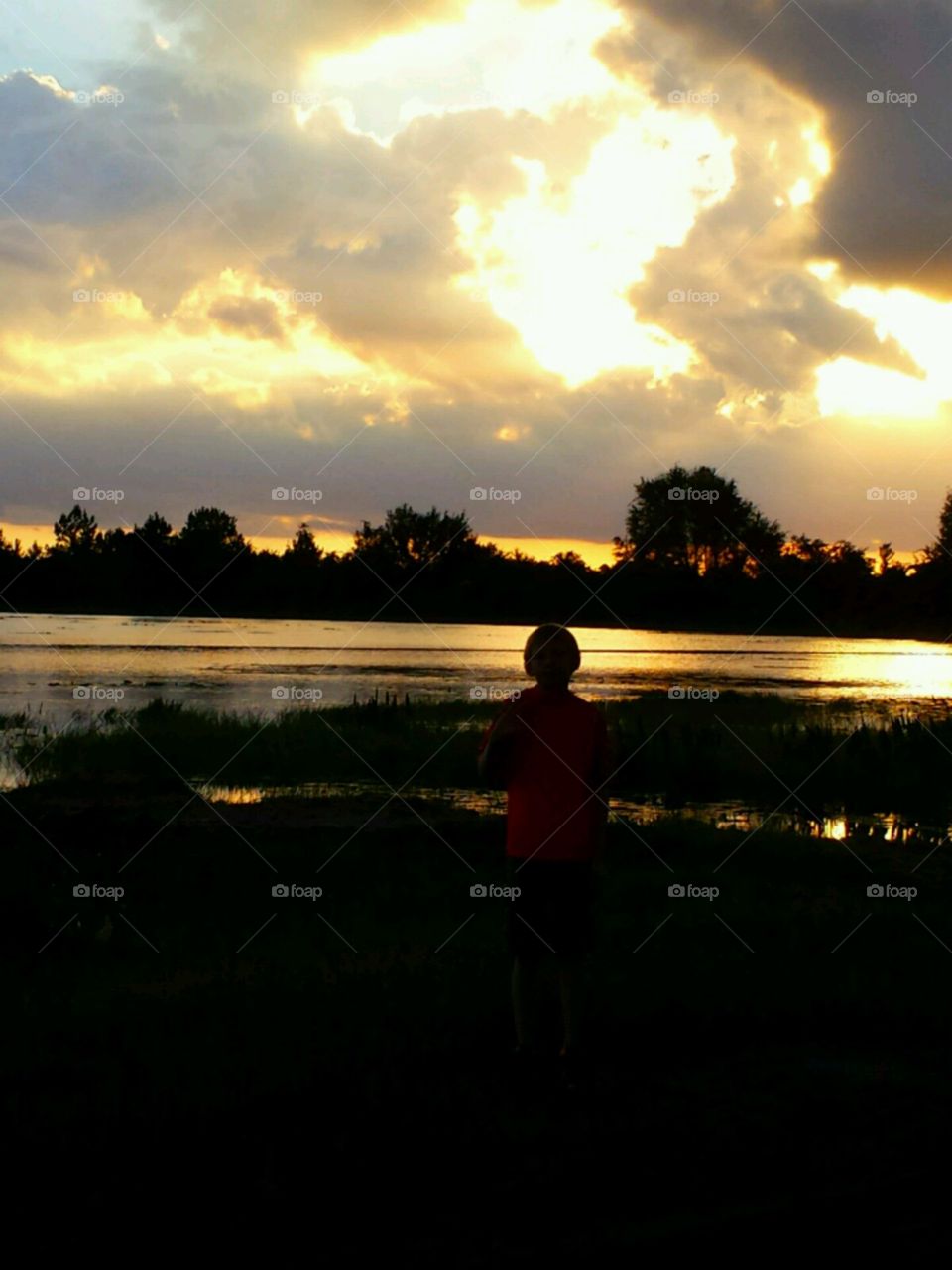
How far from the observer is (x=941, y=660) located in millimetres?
72438

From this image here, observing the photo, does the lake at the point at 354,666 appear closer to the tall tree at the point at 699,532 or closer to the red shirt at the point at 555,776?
the tall tree at the point at 699,532

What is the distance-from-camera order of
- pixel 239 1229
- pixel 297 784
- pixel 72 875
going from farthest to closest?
pixel 297 784, pixel 72 875, pixel 239 1229

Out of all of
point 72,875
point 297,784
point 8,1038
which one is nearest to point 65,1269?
point 8,1038

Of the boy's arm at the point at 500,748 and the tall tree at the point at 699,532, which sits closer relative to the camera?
the boy's arm at the point at 500,748

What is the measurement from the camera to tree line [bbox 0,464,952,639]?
91.6 meters

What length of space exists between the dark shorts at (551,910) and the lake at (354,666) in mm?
24781

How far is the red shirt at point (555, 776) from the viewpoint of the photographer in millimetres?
7070

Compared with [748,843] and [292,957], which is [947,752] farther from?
[292,957]

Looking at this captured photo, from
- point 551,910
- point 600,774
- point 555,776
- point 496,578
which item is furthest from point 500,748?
point 496,578

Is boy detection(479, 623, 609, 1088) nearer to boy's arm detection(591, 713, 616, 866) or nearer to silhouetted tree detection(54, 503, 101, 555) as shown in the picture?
boy's arm detection(591, 713, 616, 866)

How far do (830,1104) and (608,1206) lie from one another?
172 centimetres

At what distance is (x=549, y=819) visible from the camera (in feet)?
23.2

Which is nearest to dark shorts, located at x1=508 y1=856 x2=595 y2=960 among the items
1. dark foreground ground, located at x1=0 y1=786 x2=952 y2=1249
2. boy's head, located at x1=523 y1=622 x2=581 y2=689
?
dark foreground ground, located at x1=0 y1=786 x2=952 y2=1249

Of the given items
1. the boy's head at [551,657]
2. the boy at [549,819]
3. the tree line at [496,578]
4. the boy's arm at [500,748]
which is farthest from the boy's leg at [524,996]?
the tree line at [496,578]
